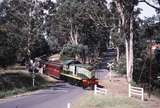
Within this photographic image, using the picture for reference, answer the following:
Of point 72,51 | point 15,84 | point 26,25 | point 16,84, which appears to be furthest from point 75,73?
point 72,51

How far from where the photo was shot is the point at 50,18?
80000 millimetres

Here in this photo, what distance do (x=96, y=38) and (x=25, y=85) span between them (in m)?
53.3

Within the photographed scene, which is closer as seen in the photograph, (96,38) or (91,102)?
(91,102)

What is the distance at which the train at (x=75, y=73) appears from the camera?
4612 cm

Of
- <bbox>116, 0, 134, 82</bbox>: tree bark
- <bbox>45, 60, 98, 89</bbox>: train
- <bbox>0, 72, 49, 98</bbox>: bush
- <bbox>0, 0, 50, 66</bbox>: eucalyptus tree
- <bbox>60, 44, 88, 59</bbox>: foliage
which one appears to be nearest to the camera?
<bbox>0, 72, 49, 98</bbox>: bush

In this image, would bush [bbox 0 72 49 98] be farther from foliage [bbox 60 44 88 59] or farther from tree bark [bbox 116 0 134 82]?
foliage [bbox 60 44 88 59]

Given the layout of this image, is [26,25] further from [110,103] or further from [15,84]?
[110,103]

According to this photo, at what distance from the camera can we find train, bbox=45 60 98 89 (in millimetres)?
46125

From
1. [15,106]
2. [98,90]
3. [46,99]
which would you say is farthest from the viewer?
[98,90]

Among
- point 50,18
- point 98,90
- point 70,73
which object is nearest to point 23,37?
point 50,18

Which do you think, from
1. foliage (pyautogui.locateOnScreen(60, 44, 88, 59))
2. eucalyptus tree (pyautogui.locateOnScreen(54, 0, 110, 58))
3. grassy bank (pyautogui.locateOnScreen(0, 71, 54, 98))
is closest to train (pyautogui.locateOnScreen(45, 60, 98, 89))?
grassy bank (pyautogui.locateOnScreen(0, 71, 54, 98))

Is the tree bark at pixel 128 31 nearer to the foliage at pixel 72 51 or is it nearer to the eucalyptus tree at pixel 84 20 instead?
the eucalyptus tree at pixel 84 20

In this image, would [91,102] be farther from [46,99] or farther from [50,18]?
[50,18]

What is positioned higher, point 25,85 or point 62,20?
point 62,20
